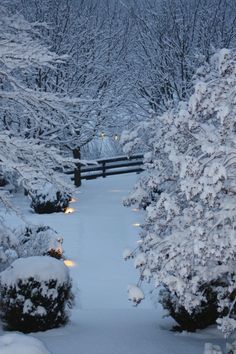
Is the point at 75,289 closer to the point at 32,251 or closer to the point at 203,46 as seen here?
the point at 32,251

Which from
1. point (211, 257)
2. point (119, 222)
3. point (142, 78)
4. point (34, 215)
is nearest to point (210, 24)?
point (142, 78)

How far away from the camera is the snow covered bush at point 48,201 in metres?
21.5

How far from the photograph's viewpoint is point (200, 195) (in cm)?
598

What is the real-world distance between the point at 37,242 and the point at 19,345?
29.3ft

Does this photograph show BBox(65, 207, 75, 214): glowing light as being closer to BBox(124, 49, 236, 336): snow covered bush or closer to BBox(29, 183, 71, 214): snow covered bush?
BBox(29, 183, 71, 214): snow covered bush

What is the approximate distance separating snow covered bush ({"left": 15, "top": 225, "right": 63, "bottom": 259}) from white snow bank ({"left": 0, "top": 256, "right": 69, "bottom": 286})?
383 cm

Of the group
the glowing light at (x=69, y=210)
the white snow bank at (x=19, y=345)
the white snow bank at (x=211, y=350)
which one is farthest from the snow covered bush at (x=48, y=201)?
the white snow bank at (x=19, y=345)

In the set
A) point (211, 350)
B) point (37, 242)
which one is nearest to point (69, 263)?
point (37, 242)

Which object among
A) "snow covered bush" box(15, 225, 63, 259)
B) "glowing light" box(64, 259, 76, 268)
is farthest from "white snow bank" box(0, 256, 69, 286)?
"glowing light" box(64, 259, 76, 268)

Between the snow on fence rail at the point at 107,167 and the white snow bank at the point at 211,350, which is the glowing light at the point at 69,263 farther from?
the snow on fence rail at the point at 107,167

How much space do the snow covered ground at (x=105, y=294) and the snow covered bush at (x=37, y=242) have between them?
3.65ft

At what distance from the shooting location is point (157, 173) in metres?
7.72

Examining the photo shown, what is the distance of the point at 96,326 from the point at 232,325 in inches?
134

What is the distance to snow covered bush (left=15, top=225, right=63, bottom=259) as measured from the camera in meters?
12.9
